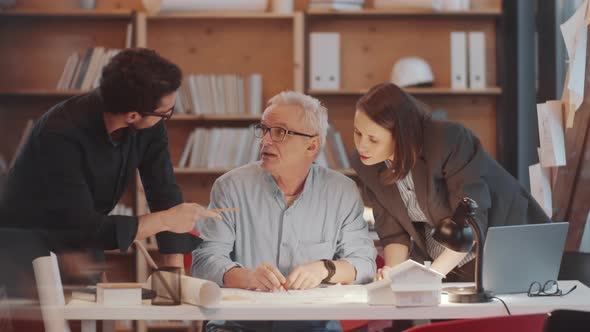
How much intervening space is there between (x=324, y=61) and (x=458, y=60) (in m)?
0.76

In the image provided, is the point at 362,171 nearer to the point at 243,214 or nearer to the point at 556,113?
the point at 243,214

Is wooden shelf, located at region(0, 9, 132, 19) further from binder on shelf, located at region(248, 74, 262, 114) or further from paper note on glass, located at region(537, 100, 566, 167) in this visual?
paper note on glass, located at region(537, 100, 566, 167)

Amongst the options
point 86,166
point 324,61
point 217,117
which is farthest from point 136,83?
point 324,61

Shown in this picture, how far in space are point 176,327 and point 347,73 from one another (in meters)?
1.81

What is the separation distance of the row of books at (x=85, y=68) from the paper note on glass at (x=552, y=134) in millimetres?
2700

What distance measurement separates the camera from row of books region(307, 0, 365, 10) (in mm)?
5055

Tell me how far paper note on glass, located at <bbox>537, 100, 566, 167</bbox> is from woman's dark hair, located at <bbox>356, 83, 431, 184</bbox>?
65 cm

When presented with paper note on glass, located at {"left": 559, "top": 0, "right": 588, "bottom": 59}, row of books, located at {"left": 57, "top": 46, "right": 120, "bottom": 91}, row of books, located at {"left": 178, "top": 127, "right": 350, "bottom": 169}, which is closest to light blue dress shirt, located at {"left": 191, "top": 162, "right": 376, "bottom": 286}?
paper note on glass, located at {"left": 559, "top": 0, "right": 588, "bottom": 59}

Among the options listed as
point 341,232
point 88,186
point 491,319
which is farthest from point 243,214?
point 491,319

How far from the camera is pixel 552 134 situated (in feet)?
10.5

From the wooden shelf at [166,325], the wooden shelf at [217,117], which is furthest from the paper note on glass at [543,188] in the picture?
the wooden shelf at [166,325]

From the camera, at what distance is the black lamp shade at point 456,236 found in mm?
2373

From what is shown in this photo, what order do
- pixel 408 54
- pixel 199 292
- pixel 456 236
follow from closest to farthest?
1. pixel 199 292
2. pixel 456 236
3. pixel 408 54

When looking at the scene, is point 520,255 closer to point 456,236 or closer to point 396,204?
point 456,236
